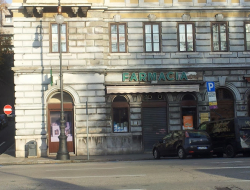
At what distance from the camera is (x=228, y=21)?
2842 cm

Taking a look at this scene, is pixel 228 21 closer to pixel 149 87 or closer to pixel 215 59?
pixel 215 59

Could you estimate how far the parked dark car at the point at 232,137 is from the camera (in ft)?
70.8

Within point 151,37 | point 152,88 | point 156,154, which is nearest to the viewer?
point 156,154

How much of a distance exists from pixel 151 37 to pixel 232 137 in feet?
29.8

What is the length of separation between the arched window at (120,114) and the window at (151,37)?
360cm

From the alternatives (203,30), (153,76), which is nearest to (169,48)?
(153,76)

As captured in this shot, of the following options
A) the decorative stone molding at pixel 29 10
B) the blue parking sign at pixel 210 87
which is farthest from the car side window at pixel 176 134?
the decorative stone molding at pixel 29 10

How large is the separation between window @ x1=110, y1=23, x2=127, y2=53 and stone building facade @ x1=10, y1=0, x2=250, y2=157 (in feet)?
0.20

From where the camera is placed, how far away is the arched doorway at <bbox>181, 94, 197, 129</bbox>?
28.3m

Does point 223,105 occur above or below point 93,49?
below

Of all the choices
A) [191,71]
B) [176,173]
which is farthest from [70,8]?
[176,173]

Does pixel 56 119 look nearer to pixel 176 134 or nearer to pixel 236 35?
pixel 176 134

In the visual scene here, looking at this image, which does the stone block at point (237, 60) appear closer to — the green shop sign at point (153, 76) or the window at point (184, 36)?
the window at point (184, 36)

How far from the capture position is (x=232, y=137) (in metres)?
21.9
